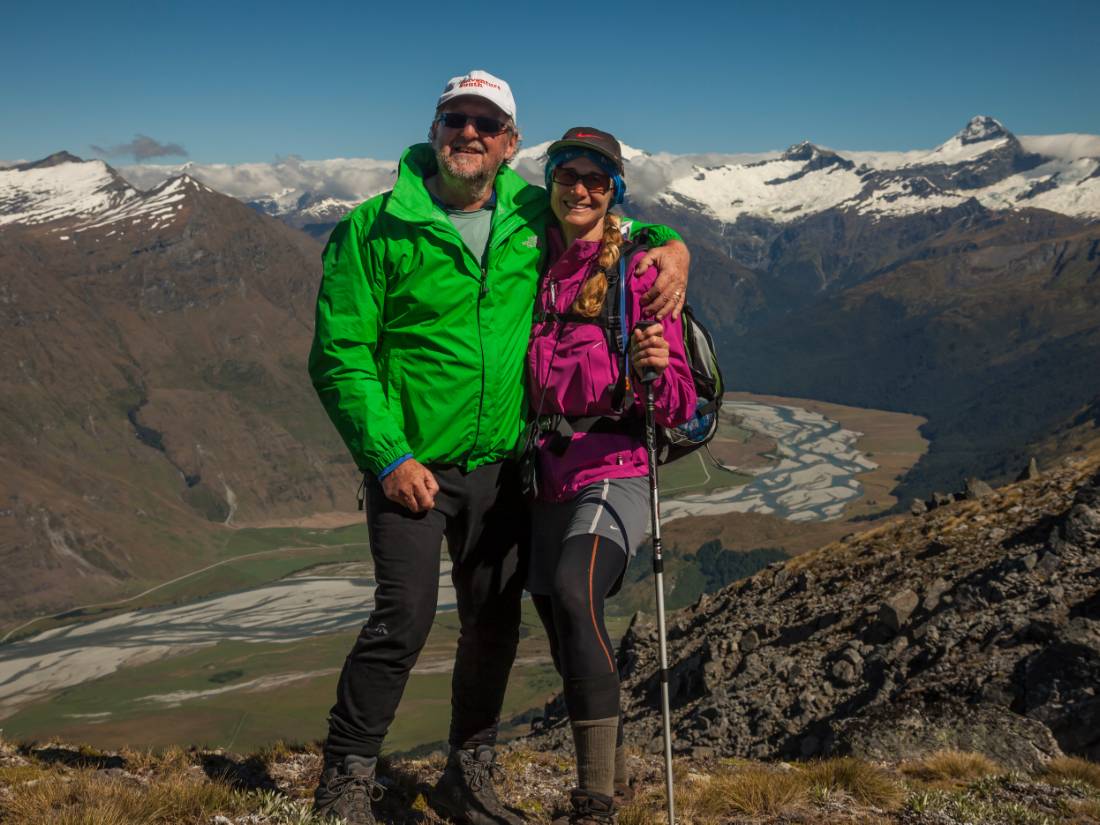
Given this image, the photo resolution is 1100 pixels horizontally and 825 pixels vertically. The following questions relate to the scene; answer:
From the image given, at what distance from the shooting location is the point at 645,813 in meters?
7.86

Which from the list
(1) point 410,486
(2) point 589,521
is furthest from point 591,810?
(1) point 410,486

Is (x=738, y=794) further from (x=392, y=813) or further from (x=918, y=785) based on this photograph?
(x=392, y=813)

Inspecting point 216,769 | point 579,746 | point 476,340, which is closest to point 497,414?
point 476,340

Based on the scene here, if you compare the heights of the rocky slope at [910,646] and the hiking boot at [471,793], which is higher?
the hiking boot at [471,793]

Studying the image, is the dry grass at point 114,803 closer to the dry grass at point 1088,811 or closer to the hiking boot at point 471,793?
the hiking boot at point 471,793

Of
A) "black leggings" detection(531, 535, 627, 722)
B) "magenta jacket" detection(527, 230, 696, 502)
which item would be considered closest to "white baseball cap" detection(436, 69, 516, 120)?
"magenta jacket" detection(527, 230, 696, 502)

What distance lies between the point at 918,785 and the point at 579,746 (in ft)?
16.8

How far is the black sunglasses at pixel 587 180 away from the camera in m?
7.91

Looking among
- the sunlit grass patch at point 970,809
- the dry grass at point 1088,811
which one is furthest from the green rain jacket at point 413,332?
the dry grass at point 1088,811

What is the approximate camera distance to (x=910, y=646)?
21.0m

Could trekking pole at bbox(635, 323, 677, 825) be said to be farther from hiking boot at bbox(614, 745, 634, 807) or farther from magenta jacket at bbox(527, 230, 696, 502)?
hiking boot at bbox(614, 745, 634, 807)

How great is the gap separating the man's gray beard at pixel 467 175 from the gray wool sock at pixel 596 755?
173 inches

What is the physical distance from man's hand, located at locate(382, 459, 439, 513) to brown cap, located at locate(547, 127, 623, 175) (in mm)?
2935

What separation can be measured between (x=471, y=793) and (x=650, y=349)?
4201 mm
